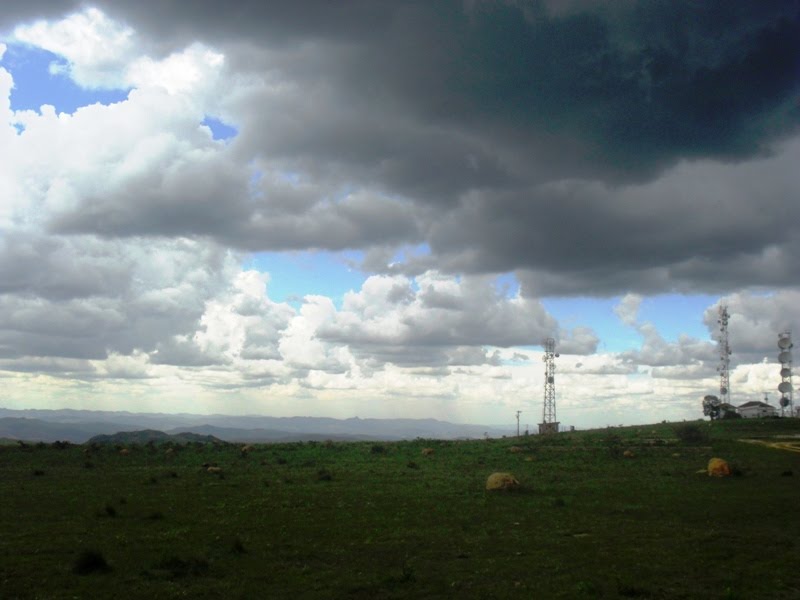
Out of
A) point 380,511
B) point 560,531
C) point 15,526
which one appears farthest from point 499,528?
point 15,526

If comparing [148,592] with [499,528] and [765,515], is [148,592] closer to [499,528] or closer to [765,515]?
[499,528]

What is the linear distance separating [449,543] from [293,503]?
46.3ft

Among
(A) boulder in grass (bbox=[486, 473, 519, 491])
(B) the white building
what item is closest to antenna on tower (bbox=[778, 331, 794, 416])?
(B) the white building

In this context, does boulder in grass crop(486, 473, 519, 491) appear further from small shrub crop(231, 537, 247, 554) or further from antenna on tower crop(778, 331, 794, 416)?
antenna on tower crop(778, 331, 794, 416)

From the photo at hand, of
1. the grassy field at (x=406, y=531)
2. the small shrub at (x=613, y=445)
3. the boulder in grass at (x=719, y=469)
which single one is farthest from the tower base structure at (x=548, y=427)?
the boulder in grass at (x=719, y=469)

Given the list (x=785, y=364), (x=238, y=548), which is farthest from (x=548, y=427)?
(x=238, y=548)

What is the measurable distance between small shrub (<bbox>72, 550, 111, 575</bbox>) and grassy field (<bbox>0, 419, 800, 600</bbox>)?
0.18 ft

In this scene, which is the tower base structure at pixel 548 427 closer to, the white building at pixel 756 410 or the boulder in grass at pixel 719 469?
the white building at pixel 756 410

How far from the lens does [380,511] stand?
35156 millimetres

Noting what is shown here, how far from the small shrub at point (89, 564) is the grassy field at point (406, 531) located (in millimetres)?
54

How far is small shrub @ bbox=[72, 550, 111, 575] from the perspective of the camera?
21750mm

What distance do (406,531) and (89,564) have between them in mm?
13381

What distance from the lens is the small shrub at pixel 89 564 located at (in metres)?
21.8

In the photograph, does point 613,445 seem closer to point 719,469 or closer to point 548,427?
point 719,469
